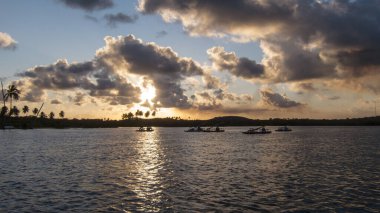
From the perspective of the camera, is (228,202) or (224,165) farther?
(224,165)

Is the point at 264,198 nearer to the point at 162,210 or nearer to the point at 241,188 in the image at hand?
the point at 241,188

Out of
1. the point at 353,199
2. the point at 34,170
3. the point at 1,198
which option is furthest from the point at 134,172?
the point at 353,199

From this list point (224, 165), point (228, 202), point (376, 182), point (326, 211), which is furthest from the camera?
point (224, 165)

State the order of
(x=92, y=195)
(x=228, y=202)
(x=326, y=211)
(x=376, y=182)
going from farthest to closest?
(x=376, y=182), (x=92, y=195), (x=228, y=202), (x=326, y=211)

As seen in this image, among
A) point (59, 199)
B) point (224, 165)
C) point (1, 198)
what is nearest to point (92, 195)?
point (59, 199)

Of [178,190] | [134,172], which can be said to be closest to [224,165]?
[134,172]

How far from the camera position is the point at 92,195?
137ft

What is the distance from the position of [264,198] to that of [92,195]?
18.4 meters

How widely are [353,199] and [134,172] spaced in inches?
1369

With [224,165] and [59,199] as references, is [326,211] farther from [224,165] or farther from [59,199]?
[224,165]

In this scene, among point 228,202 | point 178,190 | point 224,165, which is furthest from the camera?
point 224,165

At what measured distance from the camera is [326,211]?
34.6 m

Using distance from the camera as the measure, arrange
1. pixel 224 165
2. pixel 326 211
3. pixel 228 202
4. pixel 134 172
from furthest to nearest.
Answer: pixel 224 165
pixel 134 172
pixel 228 202
pixel 326 211

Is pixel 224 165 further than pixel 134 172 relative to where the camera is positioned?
Yes
